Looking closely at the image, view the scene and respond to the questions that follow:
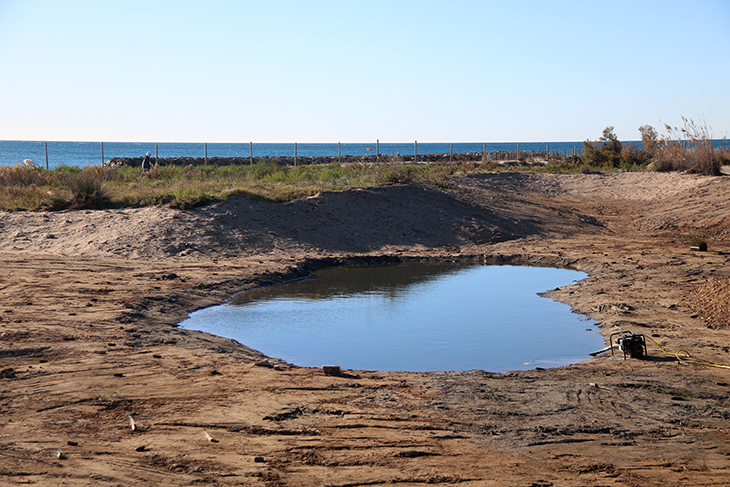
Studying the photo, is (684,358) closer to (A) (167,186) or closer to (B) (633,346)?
(B) (633,346)

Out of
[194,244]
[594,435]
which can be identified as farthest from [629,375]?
[194,244]

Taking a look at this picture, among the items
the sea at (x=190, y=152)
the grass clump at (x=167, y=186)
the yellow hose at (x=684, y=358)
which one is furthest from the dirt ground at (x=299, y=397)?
the sea at (x=190, y=152)

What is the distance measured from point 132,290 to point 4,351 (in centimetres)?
385

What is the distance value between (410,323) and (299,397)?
421 centimetres

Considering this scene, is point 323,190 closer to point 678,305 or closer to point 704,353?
point 678,305

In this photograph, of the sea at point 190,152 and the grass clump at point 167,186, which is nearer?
the grass clump at point 167,186

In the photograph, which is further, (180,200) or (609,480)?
(180,200)

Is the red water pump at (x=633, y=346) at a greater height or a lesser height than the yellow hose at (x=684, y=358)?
greater

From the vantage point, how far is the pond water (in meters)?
8.27

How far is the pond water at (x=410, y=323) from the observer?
827cm

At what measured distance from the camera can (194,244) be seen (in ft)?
50.8

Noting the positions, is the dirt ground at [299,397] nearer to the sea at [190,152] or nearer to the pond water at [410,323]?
the pond water at [410,323]

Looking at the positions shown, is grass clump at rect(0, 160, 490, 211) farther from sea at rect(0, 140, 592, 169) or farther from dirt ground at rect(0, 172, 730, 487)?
sea at rect(0, 140, 592, 169)

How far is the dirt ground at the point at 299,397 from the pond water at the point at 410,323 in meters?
0.52
